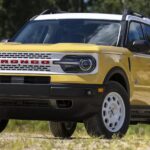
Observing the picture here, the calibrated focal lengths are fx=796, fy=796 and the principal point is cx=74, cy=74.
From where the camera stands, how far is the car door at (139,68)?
37.3 feet

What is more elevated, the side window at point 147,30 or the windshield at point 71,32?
the windshield at point 71,32

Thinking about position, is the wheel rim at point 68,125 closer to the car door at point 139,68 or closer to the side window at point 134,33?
the car door at point 139,68

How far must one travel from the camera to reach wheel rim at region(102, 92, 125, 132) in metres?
10.3

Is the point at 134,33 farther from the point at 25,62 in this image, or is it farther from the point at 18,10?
the point at 18,10

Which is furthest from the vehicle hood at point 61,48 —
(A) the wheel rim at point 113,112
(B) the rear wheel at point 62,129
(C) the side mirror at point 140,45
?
(B) the rear wheel at point 62,129

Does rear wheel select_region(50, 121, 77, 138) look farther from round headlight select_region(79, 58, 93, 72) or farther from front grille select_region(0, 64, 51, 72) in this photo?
round headlight select_region(79, 58, 93, 72)

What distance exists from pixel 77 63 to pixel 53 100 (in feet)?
1.82

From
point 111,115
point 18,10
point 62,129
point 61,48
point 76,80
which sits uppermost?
point 61,48

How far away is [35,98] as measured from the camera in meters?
10.1

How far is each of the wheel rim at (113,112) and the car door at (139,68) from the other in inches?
29.7

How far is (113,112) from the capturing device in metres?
10.5

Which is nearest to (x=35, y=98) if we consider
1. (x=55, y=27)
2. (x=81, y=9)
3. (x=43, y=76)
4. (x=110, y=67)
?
(x=43, y=76)

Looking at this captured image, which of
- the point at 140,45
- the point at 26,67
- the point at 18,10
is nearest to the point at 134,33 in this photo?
the point at 140,45

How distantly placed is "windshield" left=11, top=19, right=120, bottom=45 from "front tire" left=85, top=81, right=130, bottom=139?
36.8 inches
